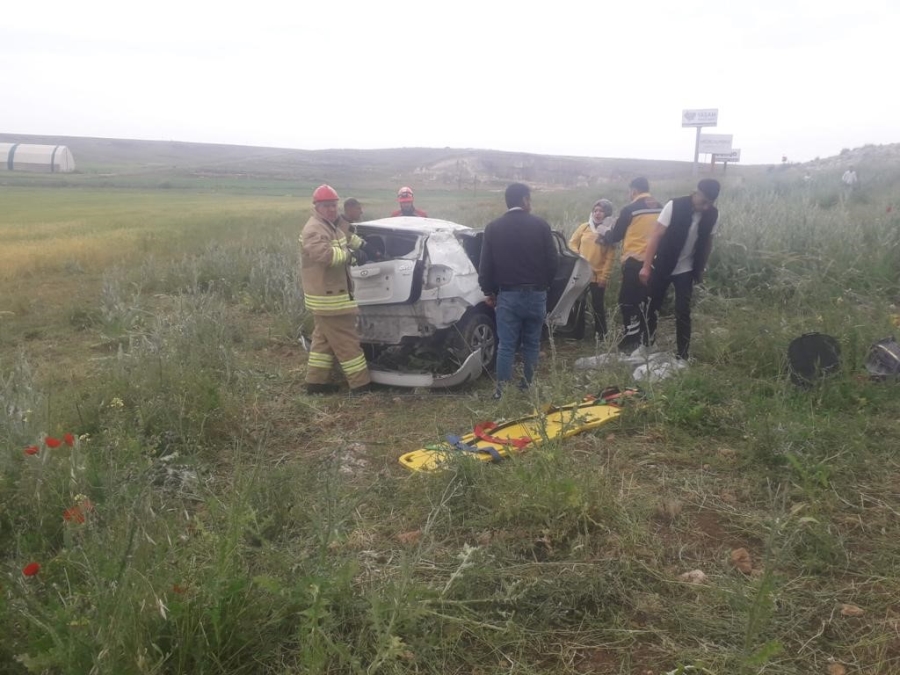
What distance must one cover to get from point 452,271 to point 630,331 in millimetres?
2056

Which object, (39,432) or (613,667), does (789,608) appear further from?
(39,432)

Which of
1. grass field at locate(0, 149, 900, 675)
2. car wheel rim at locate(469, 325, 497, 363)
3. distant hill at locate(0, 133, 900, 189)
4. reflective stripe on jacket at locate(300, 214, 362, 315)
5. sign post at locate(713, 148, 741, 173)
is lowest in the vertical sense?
grass field at locate(0, 149, 900, 675)

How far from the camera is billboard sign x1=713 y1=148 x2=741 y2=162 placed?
19.8 m

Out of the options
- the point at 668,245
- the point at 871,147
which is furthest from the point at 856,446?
the point at 871,147

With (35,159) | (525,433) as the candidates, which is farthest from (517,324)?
(35,159)

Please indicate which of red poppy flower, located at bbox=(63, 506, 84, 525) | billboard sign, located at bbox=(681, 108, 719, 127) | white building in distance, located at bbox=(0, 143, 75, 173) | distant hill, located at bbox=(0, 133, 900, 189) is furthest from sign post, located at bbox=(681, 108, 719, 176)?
white building in distance, located at bbox=(0, 143, 75, 173)

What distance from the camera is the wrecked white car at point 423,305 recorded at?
235 inches

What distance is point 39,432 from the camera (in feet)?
12.9

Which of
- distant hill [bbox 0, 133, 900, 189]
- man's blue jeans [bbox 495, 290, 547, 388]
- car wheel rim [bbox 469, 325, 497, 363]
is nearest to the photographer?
man's blue jeans [bbox 495, 290, 547, 388]

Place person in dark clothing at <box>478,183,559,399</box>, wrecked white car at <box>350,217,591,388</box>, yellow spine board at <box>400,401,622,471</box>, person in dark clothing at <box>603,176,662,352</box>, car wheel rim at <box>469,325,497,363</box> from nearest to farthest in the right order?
1. yellow spine board at <box>400,401,622,471</box>
2. person in dark clothing at <box>478,183,559,399</box>
3. wrecked white car at <box>350,217,591,388</box>
4. car wheel rim at <box>469,325,497,363</box>
5. person in dark clothing at <box>603,176,662,352</box>

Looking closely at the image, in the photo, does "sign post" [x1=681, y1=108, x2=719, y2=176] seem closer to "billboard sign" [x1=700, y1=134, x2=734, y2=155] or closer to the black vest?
"billboard sign" [x1=700, y1=134, x2=734, y2=155]

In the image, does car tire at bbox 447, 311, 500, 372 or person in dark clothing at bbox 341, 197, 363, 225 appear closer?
car tire at bbox 447, 311, 500, 372

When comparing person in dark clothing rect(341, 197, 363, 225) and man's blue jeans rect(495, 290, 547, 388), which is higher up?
person in dark clothing rect(341, 197, 363, 225)

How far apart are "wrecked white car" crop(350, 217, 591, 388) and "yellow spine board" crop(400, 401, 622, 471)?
117cm
